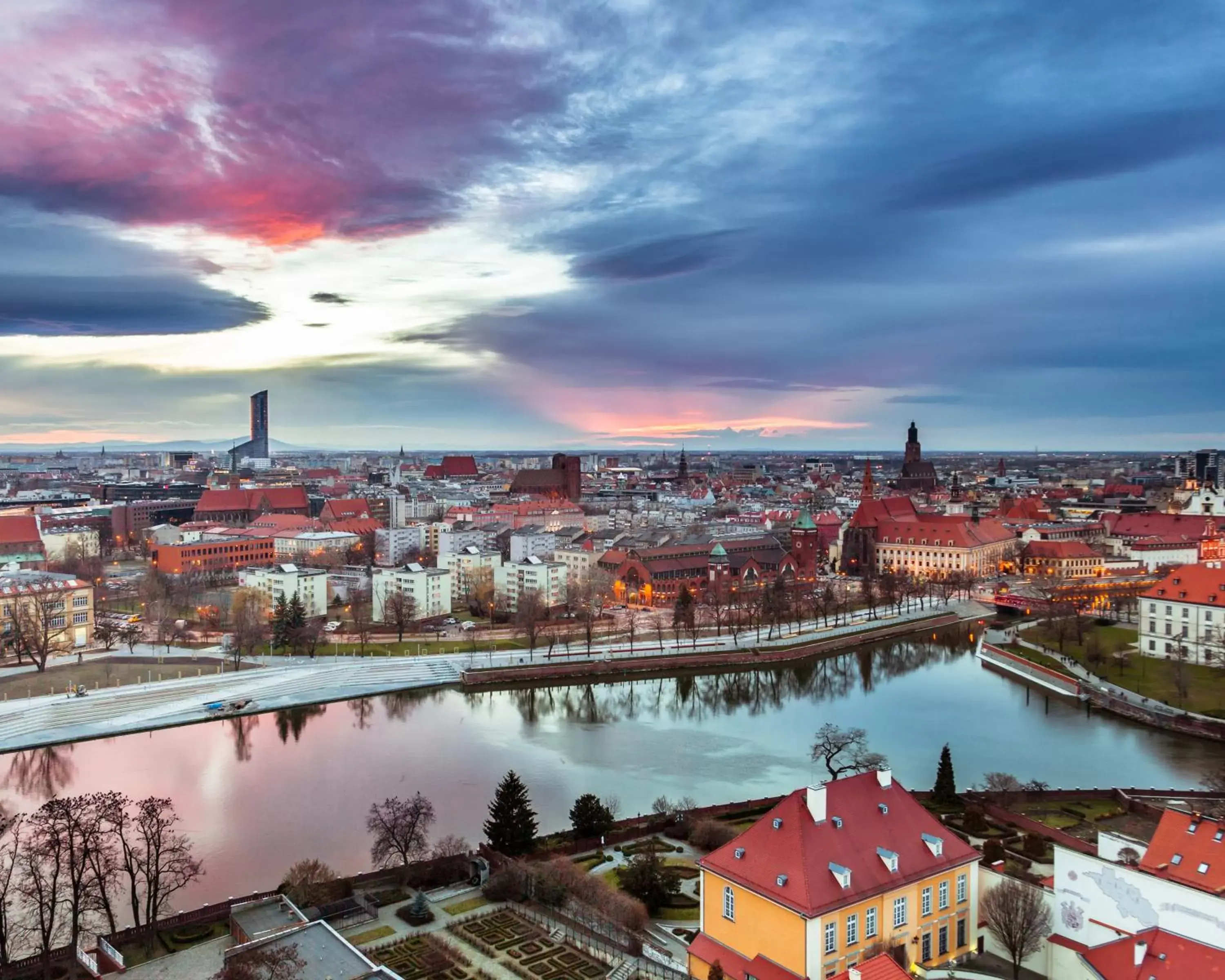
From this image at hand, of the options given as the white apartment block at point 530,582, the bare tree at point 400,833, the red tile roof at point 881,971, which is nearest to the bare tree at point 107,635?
the white apartment block at point 530,582

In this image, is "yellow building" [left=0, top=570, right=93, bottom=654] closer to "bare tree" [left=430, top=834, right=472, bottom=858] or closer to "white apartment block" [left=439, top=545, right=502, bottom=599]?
"white apartment block" [left=439, top=545, right=502, bottom=599]

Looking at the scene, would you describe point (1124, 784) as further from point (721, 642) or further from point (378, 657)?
point (378, 657)

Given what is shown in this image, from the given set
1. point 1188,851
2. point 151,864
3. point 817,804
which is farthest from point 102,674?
point 1188,851

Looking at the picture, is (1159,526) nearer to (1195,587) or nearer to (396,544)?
(1195,587)

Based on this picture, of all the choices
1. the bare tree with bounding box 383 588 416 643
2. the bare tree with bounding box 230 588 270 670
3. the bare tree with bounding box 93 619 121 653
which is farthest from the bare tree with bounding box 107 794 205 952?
the bare tree with bounding box 383 588 416 643

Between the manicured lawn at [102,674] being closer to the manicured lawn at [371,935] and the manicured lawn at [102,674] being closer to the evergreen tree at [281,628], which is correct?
the evergreen tree at [281,628]

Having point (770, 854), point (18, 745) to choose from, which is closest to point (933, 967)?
point (770, 854)
